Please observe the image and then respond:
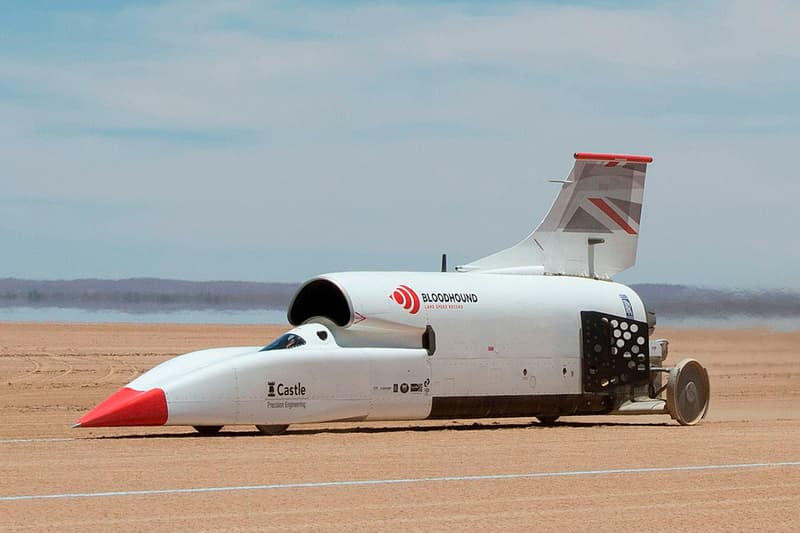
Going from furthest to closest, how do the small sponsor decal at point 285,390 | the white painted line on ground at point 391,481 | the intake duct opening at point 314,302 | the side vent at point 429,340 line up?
the intake duct opening at point 314,302, the side vent at point 429,340, the small sponsor decal at point 285,390, the white painted line on ground at point 391,481

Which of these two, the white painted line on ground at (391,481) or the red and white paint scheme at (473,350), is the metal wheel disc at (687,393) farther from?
the white painted line on ground at (391,481)

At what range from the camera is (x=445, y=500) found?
43.9 feet

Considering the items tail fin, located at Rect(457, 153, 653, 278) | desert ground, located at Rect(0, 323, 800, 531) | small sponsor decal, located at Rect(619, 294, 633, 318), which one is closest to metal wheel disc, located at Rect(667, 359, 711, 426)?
desert ground, located at Rect(0, 323, 800, 531)

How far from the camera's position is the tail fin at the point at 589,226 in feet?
85.2

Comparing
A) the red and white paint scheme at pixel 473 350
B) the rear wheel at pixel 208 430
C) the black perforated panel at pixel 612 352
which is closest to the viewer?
the red and white paint scheme at pixel 473 350

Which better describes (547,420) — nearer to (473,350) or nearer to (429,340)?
(473,350)

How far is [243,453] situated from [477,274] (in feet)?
25.5

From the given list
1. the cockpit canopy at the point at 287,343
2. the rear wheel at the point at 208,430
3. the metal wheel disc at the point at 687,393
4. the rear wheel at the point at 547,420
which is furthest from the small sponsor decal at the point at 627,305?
the rear wheel at the point at 208,430

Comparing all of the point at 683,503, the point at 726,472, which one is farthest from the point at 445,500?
the point at 726,472

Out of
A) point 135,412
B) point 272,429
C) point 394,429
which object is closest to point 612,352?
point 394,429

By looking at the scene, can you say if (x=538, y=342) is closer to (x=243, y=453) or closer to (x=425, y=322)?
(x=425, y=322)

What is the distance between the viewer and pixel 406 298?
22.5m

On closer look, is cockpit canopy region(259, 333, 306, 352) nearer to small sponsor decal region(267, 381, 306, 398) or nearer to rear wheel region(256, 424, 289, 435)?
small sponsor decal region(267, 381, 306, 398)

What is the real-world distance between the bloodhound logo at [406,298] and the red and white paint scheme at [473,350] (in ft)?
0.08
